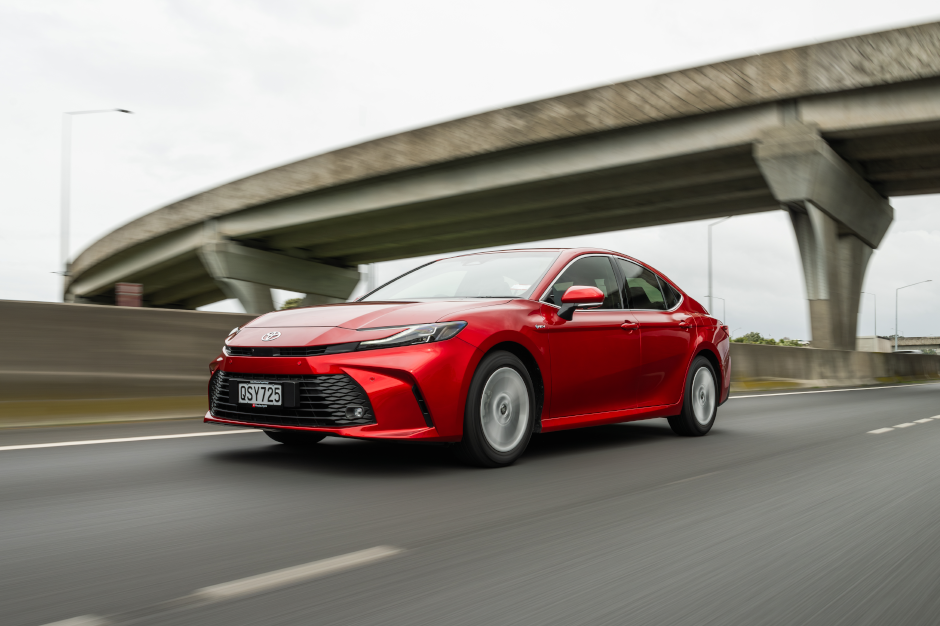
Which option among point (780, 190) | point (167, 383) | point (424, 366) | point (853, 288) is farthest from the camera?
point (853, 288)

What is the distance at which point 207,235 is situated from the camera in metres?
41.7

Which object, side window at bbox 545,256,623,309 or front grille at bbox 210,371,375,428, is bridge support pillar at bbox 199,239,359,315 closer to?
side window at bbox 545,256,623,309

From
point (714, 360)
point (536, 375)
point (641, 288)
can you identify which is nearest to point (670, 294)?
point (641, 288)

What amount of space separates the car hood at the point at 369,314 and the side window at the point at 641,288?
5.63 ft

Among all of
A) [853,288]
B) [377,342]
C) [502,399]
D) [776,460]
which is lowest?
[776,460]

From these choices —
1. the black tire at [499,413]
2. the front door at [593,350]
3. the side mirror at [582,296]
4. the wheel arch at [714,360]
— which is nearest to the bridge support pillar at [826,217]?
the wheel arch at [714,360]

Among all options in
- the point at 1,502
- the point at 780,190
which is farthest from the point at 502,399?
the point at 780,190

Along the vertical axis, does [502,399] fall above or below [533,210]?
below

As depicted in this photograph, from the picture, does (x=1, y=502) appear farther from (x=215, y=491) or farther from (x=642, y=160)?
(x=642, y=160)

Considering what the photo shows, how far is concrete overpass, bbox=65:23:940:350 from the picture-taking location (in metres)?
22.7

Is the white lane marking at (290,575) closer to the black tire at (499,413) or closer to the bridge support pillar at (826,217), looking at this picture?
the black tire at (499,413)

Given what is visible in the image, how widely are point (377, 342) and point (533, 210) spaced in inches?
1135

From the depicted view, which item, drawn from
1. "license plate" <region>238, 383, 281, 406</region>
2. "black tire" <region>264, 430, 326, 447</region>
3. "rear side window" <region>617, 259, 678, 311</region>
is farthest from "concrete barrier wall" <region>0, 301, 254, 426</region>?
"rear side window" <region>617, 259, 678, 311</region>

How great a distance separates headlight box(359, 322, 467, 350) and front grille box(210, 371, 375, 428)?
270mm
